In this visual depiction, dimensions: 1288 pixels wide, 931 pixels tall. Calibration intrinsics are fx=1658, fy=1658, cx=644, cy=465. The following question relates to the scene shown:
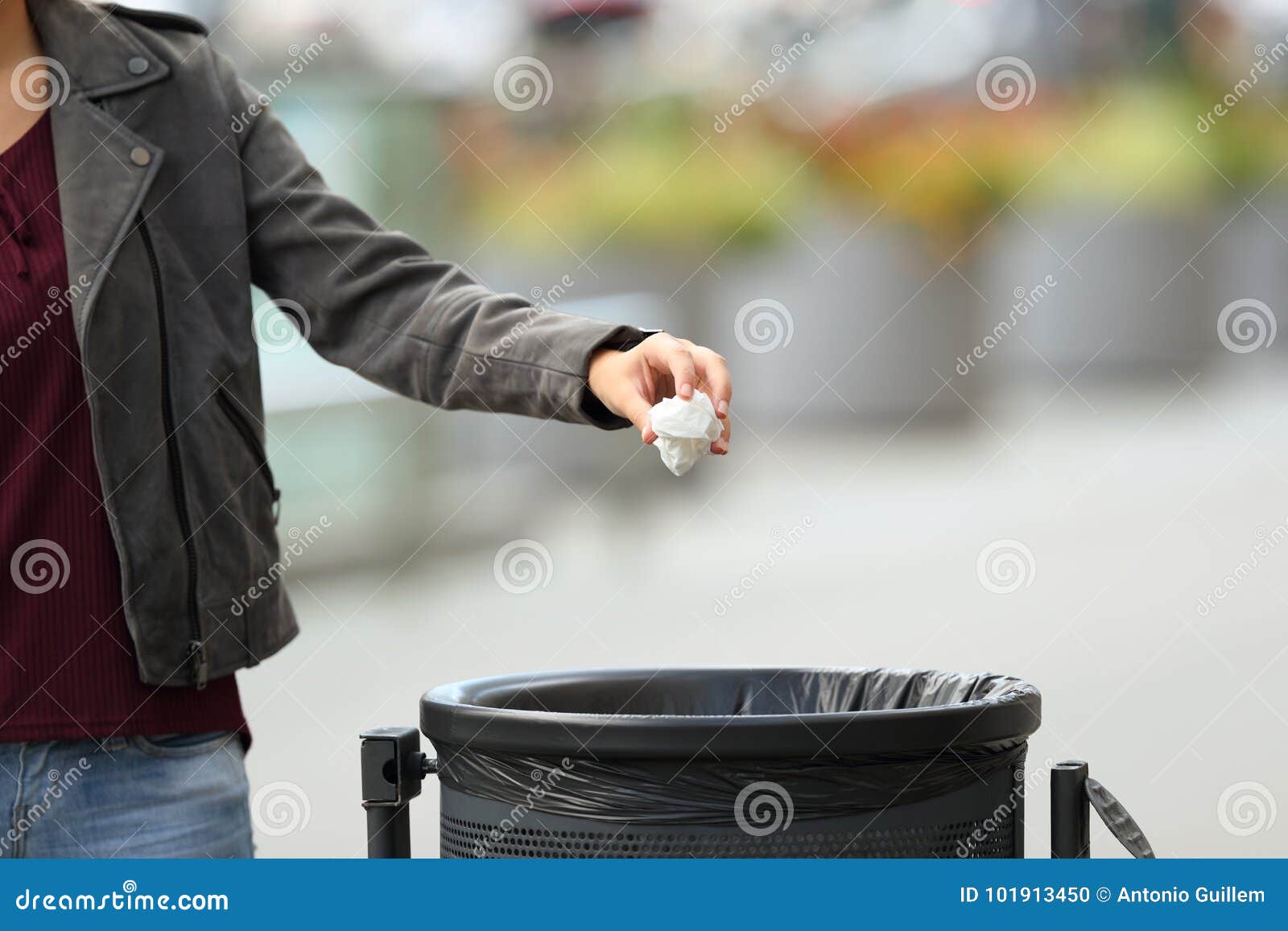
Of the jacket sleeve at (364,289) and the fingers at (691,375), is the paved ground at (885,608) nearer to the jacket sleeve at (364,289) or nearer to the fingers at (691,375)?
the jacket sleeve at (364,289)

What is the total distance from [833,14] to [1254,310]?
26.3 ft

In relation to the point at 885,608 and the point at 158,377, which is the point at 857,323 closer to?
the point at 885,608

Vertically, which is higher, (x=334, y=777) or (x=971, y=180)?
(x=971, y=180)

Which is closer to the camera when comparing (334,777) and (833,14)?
(334,777)

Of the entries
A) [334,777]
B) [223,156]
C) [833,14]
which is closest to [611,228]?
[833,14]

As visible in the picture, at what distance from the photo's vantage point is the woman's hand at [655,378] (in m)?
1.35

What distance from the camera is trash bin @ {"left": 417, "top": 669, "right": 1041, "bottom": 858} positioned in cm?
135

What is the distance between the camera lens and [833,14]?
7.91m

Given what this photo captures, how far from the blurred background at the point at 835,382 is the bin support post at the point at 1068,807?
2.53 meters

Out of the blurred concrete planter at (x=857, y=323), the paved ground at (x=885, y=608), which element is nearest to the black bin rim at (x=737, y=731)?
the paved ground at (x=885, y=608)

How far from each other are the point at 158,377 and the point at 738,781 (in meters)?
0.64

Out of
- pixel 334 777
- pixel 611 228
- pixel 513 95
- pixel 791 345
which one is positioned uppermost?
pixel 513 95

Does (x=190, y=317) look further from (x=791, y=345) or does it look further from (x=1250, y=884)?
(x=791, y=345)

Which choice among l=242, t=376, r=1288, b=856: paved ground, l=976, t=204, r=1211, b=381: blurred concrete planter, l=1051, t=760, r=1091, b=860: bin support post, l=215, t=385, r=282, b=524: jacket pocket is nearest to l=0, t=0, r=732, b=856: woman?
l=215, t=385, r=282, b=524: jacket pocket
